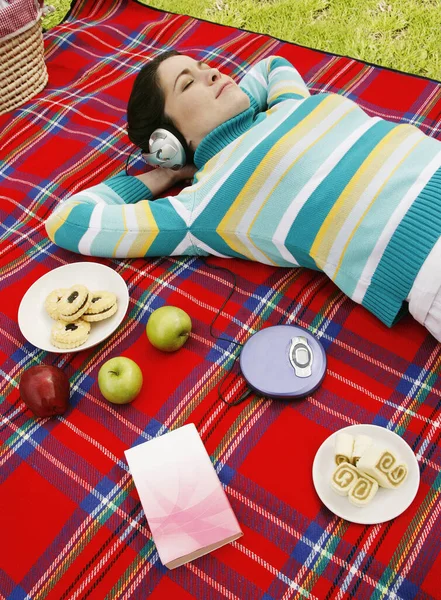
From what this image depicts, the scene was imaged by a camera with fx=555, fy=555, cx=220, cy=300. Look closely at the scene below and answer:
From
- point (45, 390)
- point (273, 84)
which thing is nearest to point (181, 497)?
point (45, 390)

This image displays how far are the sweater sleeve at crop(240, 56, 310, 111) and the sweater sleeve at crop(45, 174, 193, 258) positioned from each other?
478 millimetres

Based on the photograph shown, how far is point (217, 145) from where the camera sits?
1.56 m

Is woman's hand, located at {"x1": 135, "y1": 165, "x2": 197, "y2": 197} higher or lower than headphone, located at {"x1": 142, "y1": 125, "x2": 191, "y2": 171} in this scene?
lower

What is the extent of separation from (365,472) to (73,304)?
78 cm

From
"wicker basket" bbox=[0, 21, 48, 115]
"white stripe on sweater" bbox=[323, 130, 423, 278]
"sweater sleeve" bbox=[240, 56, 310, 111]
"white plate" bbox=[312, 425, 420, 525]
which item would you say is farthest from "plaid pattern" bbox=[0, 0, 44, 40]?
"white plate" bbox=[312, 425, 420, 525]

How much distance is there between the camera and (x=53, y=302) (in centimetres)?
141

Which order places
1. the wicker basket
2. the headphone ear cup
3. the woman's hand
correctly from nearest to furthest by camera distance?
the headphone ear cup → the woman's hand → the wicker basket

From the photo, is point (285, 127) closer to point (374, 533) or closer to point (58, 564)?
point (374, 533)

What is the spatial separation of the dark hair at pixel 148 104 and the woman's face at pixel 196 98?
0.02 m

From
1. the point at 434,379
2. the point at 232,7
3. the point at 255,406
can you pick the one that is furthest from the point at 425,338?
the point at 232,7

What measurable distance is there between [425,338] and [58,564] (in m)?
0.93

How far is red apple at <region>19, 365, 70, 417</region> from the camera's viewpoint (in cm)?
125

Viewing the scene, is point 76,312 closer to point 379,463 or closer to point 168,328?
point 168,328

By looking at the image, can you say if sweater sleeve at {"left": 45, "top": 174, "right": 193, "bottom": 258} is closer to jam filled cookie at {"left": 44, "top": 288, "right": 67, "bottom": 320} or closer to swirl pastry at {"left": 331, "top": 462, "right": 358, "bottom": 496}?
jam filled cookie at {"left": 44, "top": 288, "right": 67, "bottom": 320}
